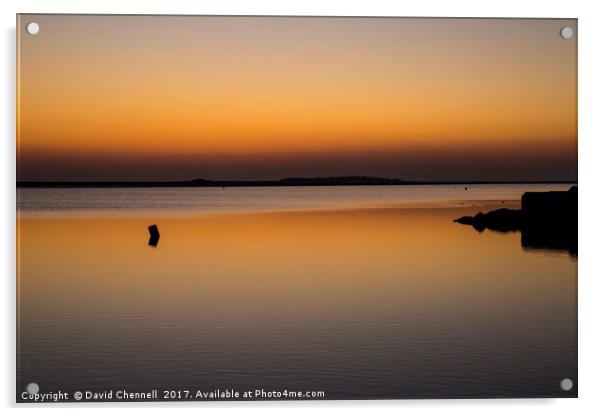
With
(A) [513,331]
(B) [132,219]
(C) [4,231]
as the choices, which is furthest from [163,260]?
(A) [513,331]

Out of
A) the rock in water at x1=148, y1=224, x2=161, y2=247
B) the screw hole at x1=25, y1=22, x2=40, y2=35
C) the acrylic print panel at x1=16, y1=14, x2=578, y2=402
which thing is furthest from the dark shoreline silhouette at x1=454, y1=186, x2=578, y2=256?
the screw hole at x1=25, y1=22, x2=40, y2=35

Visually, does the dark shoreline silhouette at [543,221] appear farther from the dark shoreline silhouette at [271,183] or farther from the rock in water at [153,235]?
the rock in water at [153,235]

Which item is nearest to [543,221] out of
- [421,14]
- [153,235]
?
[421,14]

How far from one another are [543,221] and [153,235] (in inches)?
77.0

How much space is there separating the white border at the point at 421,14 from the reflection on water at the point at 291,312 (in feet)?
0.19

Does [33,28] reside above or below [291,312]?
above

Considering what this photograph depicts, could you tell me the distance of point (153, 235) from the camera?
554cm

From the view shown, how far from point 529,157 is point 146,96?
187 centimetres

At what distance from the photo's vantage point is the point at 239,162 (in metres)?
5.41

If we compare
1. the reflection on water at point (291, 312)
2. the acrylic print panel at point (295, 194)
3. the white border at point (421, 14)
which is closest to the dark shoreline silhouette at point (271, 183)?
the acrylic print panel at point (295, 194)

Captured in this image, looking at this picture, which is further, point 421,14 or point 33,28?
point 421,14

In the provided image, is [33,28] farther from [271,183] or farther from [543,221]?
[543,221]

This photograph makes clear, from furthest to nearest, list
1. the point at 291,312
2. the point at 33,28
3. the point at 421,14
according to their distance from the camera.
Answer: the point at 291,312
the point at 421,14
the point at 33,28

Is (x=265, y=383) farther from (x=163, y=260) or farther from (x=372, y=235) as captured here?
(x=372, y=235)
